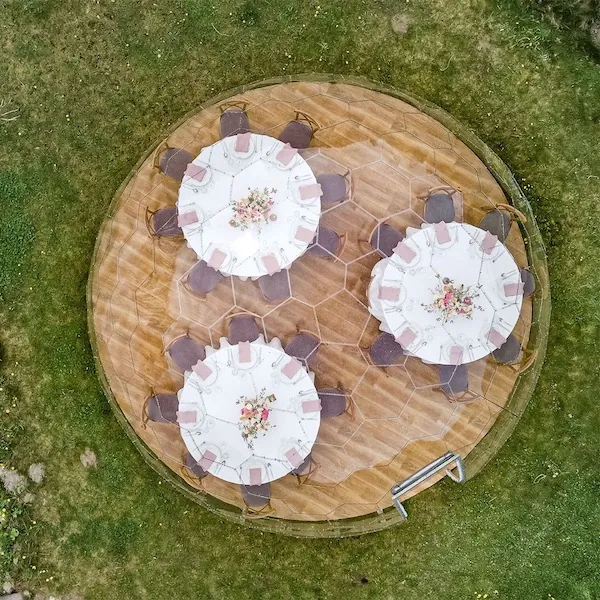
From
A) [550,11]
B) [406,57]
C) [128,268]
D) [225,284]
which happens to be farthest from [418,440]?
[550,11]

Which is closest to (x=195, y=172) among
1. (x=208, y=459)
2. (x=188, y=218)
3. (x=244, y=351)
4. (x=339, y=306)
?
(x=188, y=218)

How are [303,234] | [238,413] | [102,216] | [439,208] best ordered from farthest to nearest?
[102,216]
[439,208]
[238,413]
[303,234]

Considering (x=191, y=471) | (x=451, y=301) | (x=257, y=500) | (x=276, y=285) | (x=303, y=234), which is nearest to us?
(x=451, y=301)

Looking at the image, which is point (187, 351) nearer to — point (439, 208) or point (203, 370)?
point (203, 370)

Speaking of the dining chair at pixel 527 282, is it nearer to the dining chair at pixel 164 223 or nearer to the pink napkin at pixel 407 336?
the pink napkin at pixel 407 336

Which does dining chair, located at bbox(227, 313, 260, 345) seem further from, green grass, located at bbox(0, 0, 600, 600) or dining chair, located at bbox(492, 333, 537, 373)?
dining chair, located at bbox(492, 333, 537, 373)
